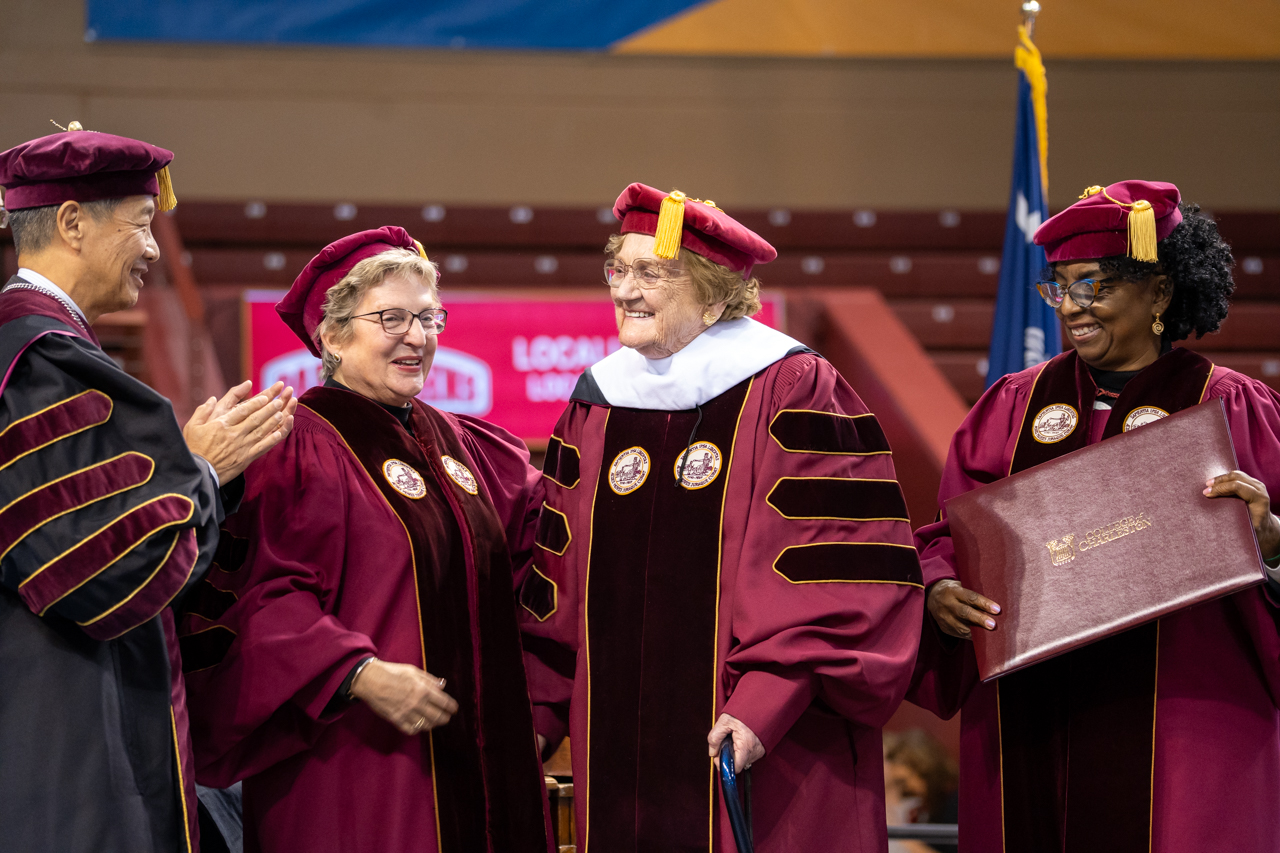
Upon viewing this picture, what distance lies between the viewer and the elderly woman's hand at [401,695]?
190 cm

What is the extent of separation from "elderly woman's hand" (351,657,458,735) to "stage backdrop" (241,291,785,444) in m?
3.98

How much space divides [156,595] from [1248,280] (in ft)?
24.6

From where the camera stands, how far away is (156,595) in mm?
1707

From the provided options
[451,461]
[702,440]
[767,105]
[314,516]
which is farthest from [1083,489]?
[767,105]

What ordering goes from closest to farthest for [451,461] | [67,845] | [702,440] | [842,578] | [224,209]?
[67,845] < [842,578] < [702,440] < [451,461] < [224,209]

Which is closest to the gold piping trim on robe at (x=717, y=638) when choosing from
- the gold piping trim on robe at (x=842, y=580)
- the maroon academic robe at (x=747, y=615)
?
the maroon academic robe at (x=747, y=615)

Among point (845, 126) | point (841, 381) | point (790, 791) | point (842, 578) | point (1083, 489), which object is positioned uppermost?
point (845, 126)

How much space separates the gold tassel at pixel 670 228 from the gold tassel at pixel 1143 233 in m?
0.77

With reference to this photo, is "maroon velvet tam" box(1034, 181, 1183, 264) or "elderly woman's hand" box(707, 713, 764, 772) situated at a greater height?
"maroon velvet tam" box(1034, 181, 1183, 264)

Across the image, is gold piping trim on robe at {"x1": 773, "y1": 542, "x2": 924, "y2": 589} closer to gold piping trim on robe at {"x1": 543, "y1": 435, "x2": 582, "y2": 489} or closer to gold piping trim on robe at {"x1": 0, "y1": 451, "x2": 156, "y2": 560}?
gold piping trim on robe at {"x1": 543, "y1": 435, "x2": 582, "y2": 489}

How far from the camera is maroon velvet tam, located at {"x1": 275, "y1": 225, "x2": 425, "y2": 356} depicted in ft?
7.28

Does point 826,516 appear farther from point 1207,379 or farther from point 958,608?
point 1207,379

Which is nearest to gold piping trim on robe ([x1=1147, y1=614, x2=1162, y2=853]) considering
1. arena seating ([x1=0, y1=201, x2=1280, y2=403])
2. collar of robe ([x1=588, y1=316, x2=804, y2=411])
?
collar of robe ([x1=588, y1=316, x2=804, y2=411])

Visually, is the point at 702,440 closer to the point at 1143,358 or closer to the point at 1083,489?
the point at 1083,489
